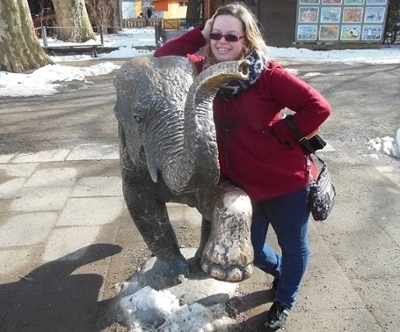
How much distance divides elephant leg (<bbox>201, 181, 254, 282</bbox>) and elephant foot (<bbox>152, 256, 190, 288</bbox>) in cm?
73

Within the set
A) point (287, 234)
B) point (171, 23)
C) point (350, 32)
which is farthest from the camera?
point (171, 23)

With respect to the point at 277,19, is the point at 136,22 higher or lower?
lower

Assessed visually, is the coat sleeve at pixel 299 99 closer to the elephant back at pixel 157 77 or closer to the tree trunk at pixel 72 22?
the elephant back at pixel 157 77

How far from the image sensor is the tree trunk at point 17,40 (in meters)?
10.5

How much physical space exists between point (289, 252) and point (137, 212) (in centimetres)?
84

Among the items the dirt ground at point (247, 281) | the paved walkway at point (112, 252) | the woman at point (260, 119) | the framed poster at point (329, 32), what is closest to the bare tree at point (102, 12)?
the framed poster at point (329, 32)

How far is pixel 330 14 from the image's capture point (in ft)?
46.4

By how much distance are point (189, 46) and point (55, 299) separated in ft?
5.76

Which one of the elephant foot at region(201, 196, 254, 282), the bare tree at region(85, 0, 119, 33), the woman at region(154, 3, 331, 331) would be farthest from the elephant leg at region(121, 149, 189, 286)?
the bare tree at region(85, 0, 119, 33)

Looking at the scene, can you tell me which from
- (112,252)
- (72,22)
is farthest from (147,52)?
(112,252)

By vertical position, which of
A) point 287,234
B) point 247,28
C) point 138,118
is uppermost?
point 247,28

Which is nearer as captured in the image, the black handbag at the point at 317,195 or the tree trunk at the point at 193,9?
the black handbag at the point at 317,195

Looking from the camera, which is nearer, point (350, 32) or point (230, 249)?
point (230, 249)

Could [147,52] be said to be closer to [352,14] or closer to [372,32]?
[352,14]
